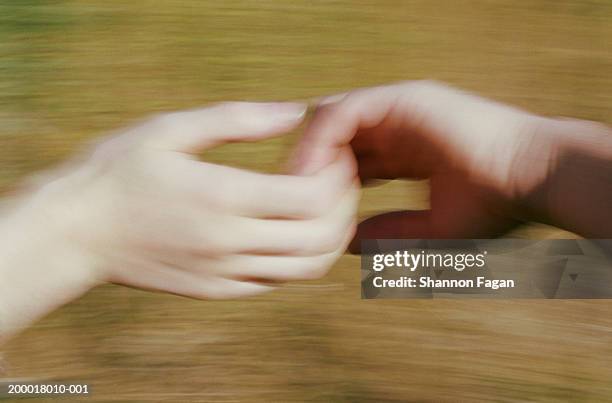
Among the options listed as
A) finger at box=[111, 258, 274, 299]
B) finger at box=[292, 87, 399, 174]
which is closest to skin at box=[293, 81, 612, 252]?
finger at box=[292, 87, 399, 174]

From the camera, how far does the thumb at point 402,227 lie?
1109 mm

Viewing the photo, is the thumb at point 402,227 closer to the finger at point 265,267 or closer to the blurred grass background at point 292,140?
the finger at point 265,267

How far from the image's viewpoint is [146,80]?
181 centimetres

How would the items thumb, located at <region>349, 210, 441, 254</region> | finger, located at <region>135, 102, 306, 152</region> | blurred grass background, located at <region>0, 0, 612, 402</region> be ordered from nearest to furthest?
1. finger, located at <region>135, 102, 306, 152</region>
2. thumb, located at <region>349, 210, 441, 254</region>
3. blurred grass background, located at <region>0, 0, 612, 402</region>

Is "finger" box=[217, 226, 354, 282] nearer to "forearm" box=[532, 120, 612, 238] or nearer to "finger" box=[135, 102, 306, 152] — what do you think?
"finger" box=[135, 102, 306, 152]

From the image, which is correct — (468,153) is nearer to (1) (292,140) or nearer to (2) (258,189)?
(2) (258,189)

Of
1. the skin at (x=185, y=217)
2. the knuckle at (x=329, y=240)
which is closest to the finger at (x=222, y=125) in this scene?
the skin at (x=185, y=217)

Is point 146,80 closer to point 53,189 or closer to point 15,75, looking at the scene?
→ point 15,75

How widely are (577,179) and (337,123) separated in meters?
0.25

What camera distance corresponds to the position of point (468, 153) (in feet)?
3.41

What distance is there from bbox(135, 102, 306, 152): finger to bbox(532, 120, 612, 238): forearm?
268 mm

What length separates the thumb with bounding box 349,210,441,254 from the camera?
3.64 ft
